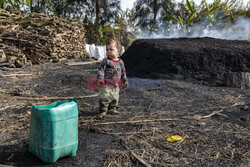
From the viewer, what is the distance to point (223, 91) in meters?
4.32

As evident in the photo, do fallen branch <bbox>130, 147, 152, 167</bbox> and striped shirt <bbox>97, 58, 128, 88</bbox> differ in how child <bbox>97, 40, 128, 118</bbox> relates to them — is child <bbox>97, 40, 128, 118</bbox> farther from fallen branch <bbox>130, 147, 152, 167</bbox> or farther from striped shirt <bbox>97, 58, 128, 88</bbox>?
fallen branch <bbox>130, 147, 152, 167</bbox>

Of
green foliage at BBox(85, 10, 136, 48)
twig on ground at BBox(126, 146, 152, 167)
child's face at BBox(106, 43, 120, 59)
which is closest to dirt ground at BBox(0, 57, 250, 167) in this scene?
twig on ground at BBox(126, 146, 152, 167)

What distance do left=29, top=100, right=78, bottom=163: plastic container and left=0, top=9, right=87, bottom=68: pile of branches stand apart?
536 cm

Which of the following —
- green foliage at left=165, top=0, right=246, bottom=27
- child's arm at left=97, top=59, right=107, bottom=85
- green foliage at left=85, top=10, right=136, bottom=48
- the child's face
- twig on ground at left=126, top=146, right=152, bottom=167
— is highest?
green foliage at left=165, top=0, right=246, bottom=27

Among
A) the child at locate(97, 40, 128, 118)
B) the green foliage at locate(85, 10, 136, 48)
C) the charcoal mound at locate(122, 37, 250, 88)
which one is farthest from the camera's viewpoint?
the green foliage at locate(85, 10, 136, 48)

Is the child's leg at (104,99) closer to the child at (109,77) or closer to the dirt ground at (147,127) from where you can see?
the child at (109,77)

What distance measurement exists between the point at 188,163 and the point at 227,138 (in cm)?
74

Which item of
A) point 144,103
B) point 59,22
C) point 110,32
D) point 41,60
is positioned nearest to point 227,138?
point 144,103

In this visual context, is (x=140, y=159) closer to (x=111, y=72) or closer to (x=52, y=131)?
(x=52, y=131)

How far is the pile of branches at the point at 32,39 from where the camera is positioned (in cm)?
676

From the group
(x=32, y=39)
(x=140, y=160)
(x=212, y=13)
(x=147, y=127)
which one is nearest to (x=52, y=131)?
(x=140, y=160)

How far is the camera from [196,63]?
17.6ft

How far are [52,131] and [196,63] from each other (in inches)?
181

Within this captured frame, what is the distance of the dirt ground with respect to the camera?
172 cm
